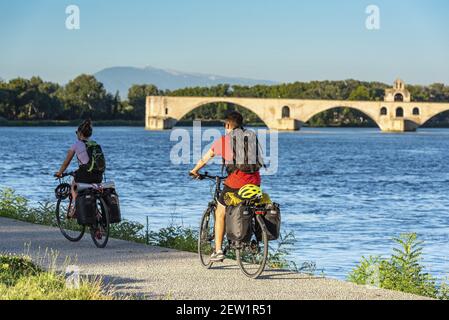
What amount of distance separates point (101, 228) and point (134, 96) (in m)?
138

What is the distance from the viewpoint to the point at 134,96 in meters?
147

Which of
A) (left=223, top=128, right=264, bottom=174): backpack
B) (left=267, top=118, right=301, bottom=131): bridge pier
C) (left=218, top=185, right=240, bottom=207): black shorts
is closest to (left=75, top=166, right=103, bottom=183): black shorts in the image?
(left=218, top=185, right=240, bottom=207): black shorts

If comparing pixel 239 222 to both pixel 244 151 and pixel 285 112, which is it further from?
pixel 285 112

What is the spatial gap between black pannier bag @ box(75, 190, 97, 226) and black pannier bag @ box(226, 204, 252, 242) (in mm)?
2471

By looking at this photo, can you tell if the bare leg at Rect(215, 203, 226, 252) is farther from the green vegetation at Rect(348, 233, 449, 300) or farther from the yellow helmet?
the green vegetation at Rect(348, 233, 449, 300)

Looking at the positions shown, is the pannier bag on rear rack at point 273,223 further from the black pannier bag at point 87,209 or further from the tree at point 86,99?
the tree at point 86,99

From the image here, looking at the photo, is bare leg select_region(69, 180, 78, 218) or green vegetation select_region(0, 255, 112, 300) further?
bare leg select_region(69, 180, 78, 218)

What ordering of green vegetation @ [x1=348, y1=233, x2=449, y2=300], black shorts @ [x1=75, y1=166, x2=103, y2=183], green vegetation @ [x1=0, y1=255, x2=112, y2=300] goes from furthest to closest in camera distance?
black shorts @ [x1=75, y1=166, x2=103, y2=183]
green vegetation @ [x1=348, y1=233, x2=449, y2=300]
green vegetation @ [x1=0, y1=255, x2=112, y2=300]

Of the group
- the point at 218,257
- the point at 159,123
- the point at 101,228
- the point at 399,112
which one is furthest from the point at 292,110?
the point at 218,257

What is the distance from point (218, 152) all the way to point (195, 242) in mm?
3236

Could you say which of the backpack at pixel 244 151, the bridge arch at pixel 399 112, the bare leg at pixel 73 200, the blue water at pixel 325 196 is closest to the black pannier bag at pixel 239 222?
the backpack at pixel 244 151

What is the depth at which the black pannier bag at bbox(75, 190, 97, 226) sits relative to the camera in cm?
1073

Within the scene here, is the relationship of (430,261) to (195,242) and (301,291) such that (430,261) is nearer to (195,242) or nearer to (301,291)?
(195,242)

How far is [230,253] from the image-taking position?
11.2 meters
